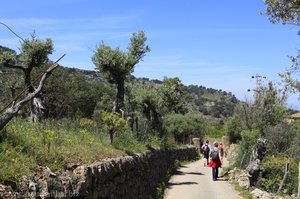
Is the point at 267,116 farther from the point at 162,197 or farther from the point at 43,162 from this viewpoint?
the point at 43,162

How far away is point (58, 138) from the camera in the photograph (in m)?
10.2

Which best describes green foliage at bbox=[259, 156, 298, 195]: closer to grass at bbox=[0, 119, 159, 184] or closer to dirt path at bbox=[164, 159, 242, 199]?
dirt path at bbox=[164, 159, 242, 199]

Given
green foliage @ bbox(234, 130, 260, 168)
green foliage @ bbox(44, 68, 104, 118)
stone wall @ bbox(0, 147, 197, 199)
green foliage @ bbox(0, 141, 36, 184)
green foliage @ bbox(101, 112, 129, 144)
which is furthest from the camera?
green foliage @ bbox(44, 68, 104, 118)

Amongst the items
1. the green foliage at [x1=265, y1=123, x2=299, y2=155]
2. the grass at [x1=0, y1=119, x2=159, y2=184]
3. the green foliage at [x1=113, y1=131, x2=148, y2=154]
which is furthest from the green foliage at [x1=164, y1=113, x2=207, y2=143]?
the grass at [x1=0, y1=119, x2=159, y2=184]

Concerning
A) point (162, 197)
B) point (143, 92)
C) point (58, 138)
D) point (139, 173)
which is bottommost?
point (162, 197)

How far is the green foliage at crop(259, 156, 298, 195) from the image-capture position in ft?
60.0

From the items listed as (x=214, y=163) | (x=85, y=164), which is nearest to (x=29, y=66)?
(x=85, y=164)

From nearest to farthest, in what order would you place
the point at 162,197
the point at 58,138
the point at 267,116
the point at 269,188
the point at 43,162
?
1. the point at 43,162
2. the point at 58,138
3. the point at 162,197
4. the point at 269,188
5. the point at 267,116

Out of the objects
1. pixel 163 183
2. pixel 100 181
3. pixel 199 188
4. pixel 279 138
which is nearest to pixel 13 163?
pixel 100 181

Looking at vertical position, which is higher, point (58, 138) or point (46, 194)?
point (58, 138)

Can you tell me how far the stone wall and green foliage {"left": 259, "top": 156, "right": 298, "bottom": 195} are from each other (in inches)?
191

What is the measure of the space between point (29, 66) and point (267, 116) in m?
23.3

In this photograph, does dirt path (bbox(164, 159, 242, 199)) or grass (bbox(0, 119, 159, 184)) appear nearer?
grass (bbox(0, 119, 159, 184))

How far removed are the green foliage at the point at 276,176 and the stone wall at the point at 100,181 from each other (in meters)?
4.85
